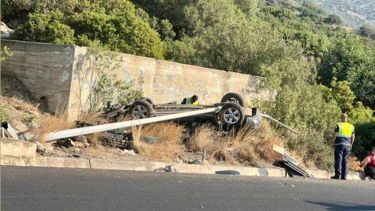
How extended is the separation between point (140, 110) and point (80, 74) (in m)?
1.86

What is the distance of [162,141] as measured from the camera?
44.2 feet

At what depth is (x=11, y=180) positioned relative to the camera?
292 inches

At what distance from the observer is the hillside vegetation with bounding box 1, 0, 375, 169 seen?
18.9 metres

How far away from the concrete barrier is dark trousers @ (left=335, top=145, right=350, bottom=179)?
826 cm

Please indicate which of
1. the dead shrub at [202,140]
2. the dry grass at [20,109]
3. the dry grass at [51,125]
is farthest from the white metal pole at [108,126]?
the dry grass at [20,109]

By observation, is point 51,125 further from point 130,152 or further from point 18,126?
point 130,152

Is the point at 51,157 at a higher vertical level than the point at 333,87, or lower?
lower

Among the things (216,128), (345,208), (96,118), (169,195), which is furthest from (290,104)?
(169,195)

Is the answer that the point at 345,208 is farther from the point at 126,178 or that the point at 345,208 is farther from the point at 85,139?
the point at 85,139

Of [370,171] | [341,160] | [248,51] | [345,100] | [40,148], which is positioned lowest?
[370,171]

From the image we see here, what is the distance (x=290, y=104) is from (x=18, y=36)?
38.1 ft

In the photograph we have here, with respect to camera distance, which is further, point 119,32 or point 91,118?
point 119,32

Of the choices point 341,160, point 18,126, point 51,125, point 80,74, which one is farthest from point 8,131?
point 341,160

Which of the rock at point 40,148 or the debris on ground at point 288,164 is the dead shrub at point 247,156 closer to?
the debris on ground at point 288,164
